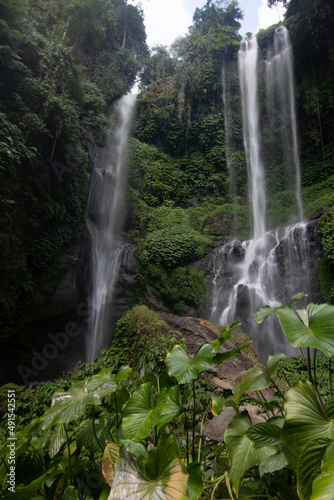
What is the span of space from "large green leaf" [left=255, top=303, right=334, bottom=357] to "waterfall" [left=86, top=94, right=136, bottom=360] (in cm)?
878

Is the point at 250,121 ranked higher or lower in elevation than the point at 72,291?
higher

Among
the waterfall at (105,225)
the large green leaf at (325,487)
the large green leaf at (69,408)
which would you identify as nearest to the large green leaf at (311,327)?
the large green leaf at (325,487)

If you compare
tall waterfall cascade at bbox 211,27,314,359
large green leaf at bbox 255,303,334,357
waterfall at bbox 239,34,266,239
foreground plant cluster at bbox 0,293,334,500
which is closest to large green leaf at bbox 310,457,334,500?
foreground plant cluster at bbox 0,293,334,500

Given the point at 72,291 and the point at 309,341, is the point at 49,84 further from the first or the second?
the point at 309,341

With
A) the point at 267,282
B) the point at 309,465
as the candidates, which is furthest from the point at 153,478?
the point at 267,282

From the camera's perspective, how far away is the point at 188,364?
1.01 m

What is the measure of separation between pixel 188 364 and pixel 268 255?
9.29 metres

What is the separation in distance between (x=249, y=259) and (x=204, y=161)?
846 centimetres

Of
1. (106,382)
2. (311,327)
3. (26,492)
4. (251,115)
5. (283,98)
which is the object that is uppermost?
(283,98)

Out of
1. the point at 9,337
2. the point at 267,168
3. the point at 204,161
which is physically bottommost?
the point at 9,337

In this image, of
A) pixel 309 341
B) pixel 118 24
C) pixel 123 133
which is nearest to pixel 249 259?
pixel 309 341

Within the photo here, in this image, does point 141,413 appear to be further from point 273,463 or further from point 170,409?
point 273,463

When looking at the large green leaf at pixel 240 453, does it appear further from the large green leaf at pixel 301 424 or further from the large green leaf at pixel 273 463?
the large green leaf at pixel 301 424

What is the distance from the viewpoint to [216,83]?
16406mm
